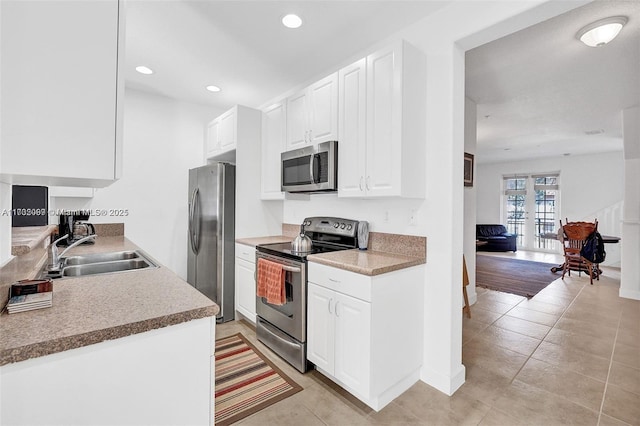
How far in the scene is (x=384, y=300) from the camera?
75.1 inches

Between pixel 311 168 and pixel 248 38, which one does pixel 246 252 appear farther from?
pixel 248 38

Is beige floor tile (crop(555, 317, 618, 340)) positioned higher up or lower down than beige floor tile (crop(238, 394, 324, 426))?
higher up

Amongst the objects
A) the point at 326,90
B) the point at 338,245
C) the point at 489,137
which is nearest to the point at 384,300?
the point at 338,245

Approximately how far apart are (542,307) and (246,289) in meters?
3.72

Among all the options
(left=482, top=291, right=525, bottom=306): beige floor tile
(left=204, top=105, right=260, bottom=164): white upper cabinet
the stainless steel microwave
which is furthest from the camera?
(left=482, top=291, right=525, bottom=306): beige floor tile

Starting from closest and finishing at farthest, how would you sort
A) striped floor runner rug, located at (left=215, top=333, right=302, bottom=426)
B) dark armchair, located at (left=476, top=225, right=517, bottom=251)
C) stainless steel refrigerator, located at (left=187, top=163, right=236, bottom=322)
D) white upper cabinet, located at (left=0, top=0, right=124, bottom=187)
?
white upper cabinet, located at (left=0, top=0, right=124, bottom=187) → striped floor runner rug, located at (left=215, top=333, right=302, bottom=426) → stainless steel refrigerator, located at (left=187, top=163, right=236, bottom=322) → dark armchair, located at (left=476, top=225, right=517, bottom=251)

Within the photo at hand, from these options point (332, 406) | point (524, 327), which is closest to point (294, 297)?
point (332, 406)

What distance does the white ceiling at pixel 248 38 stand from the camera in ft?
6.96

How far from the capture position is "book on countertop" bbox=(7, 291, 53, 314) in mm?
1013

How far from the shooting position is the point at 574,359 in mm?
2545

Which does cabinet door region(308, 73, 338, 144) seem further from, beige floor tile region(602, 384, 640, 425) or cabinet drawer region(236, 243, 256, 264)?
beige floor tile region(602, 384, 640, 425)

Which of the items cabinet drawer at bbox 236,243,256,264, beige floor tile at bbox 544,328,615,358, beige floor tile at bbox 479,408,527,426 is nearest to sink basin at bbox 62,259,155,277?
cabinet drawer at bbox 236,243,256,264

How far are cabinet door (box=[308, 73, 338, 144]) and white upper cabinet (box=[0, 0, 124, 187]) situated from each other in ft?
5.73

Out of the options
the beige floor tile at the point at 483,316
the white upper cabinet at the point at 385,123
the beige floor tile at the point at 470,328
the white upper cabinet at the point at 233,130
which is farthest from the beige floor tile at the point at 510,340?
the white upper cabinet at the point at 233,130
